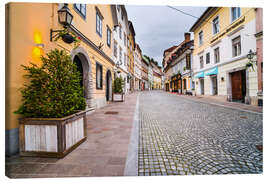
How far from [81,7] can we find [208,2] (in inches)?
205

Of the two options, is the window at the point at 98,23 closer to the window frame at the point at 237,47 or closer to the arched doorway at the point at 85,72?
the arched doorway at the point at 85,72

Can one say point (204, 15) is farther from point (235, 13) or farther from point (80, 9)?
point (80, 9)

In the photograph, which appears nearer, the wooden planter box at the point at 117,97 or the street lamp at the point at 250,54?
the street lamp at the point at 250,54

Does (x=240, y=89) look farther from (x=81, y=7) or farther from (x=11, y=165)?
(x=11, y=165)

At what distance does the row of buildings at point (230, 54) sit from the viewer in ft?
25.4

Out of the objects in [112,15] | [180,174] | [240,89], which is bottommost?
[180,174]

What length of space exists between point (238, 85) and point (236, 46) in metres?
3.16

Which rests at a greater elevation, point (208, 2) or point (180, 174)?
point (208, 2)

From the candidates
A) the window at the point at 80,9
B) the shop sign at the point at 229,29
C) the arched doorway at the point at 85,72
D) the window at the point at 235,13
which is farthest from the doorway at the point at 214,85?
the window at the point at 80,9

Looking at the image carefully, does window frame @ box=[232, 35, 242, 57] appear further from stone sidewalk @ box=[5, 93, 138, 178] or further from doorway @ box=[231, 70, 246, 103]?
stone sidewalk @ box=[5, 93, 138, 178]

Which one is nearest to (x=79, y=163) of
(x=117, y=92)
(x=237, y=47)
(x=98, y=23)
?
(x=98, y=23)

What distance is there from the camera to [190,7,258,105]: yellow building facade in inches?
325

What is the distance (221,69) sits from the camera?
441 inches
